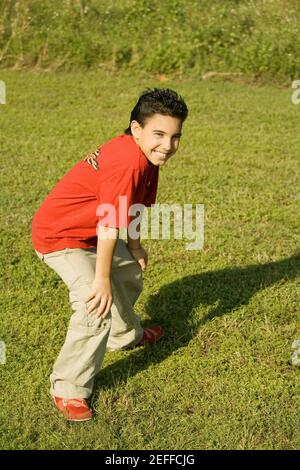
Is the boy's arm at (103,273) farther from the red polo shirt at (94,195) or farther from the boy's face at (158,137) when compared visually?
the boy's face at (158,137)

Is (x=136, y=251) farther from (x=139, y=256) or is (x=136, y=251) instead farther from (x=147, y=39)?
(x=147, y=39)

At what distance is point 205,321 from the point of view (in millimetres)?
3953

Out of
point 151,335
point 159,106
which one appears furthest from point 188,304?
point 159,106

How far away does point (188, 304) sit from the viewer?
4133mm

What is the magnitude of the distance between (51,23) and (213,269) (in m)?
6.06

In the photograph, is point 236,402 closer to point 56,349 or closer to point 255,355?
point 255,355

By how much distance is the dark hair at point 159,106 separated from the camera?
302 centimetres

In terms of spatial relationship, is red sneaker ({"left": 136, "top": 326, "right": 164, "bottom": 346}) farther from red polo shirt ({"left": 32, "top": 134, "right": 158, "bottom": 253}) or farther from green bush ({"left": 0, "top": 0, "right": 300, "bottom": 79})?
green bush ({"left": 0, "top": 0, "right": 300, "bottom": 79})

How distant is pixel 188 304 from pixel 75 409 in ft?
3.96

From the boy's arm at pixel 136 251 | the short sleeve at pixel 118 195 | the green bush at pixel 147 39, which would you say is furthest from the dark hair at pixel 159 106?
the green bush at pixel 147 39

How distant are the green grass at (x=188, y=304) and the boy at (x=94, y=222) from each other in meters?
0.24

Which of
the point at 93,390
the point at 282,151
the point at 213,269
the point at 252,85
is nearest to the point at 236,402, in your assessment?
the point at 93,390

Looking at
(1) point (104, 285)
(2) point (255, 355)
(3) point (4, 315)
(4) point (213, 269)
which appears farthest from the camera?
(4) point (213, 269)

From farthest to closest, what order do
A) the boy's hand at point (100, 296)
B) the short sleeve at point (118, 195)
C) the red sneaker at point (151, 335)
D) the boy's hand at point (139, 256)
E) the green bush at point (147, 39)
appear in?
the green bush at point (147, 39)
the red sneaker at point (151, 335)
the boy's hand at point (139, 256)
the boy's hand at point (100, 296)
the short sleeve at point (118, 195)
